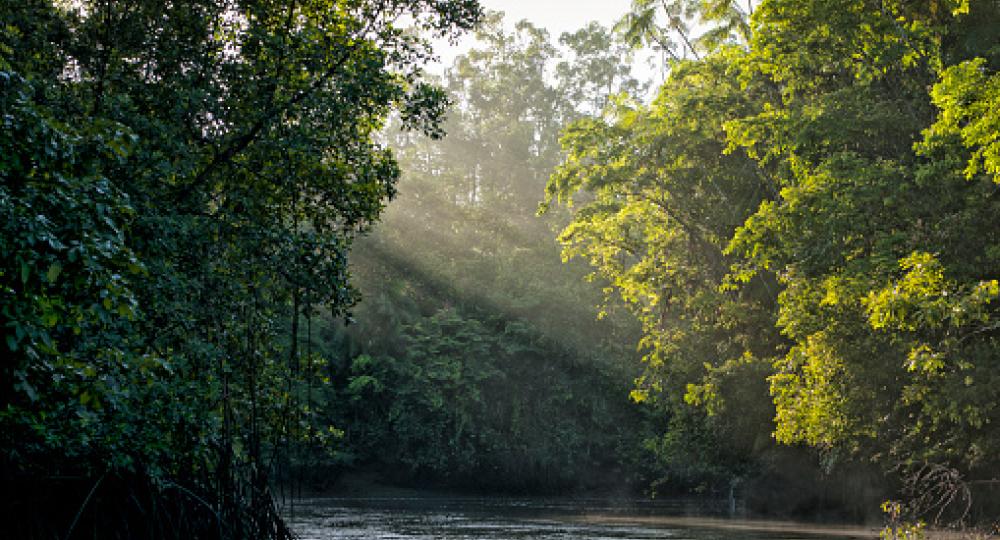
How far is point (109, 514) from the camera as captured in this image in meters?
10.7

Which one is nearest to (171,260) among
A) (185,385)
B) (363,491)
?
(185,385)

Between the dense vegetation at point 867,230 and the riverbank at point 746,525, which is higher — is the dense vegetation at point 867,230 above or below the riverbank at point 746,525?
above

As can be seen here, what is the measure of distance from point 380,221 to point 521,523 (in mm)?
13231

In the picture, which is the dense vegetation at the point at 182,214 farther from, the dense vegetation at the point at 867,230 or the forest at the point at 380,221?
the dense vegetation at the point at 867,230

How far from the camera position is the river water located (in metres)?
26.0

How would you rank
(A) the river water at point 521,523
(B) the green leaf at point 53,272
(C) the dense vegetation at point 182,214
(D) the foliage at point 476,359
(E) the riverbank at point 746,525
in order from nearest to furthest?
(B) the green leaf at point 53,272 < (C) the dense vegetation at point 182,214 < (A) the river water at point 521,523 < (E) the riverbank at point 746,525 < (D) the foliage at point 476,359

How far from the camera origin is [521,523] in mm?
30891

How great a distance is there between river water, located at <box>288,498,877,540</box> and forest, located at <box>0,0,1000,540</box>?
6.80ft

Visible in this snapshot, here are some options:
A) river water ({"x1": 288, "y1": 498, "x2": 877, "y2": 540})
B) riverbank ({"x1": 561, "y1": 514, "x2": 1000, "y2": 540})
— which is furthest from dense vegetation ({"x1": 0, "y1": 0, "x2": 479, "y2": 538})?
riverbank ({"x1": 561, "y1": 514, "x2": 1000, "y2": 540})

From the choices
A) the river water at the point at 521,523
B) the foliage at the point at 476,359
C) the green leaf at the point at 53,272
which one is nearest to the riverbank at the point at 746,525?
the river water at the point at 521,523

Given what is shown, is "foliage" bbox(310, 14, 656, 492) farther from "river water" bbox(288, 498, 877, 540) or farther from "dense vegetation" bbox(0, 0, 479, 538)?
"dense vegetation" bbox(0, 0, 479, 538)

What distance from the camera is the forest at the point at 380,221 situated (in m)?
9.74

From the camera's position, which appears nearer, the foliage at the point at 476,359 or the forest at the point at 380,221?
the forest at the point at 380,221

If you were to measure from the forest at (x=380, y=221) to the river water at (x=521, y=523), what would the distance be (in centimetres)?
207
